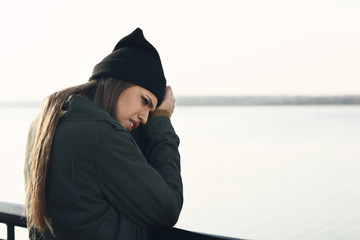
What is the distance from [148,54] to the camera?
4.30ft

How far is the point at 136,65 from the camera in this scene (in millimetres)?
1243

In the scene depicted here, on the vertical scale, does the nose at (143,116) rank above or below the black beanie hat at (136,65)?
below

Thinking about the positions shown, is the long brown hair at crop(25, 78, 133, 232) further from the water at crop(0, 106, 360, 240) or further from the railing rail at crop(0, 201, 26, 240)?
the water at crop(0, 106, 360, 240)

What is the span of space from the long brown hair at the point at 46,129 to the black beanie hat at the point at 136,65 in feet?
0.08

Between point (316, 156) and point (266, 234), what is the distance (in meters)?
10.0

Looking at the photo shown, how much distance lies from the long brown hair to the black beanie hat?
0.02 metres

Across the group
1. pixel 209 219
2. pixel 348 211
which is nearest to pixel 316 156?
pixel 348 211

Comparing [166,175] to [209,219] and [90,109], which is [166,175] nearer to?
[90,109]

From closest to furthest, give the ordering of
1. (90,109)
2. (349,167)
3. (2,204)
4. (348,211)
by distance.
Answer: (90,109)
(2,204)
(348,211)
(349,167)

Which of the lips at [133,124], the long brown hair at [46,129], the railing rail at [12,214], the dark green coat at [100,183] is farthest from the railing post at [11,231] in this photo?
the lips at [133,124]

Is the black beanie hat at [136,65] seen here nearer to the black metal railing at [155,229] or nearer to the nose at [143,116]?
the nose at [143,116]

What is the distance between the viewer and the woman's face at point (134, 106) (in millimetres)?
1226

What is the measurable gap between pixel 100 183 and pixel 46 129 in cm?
19

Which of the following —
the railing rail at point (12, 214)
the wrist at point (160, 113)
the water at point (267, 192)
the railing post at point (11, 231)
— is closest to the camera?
the wrist at point (160, 113)
